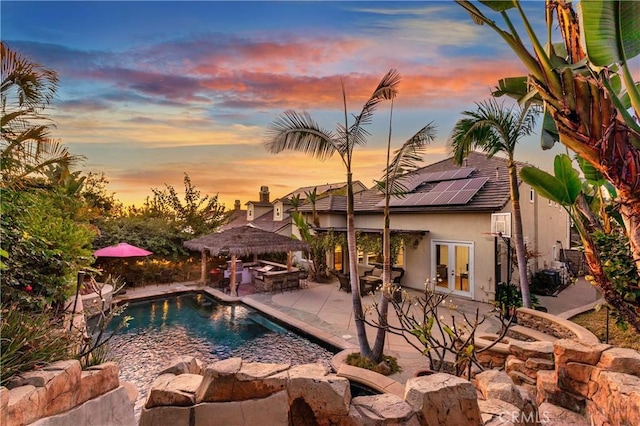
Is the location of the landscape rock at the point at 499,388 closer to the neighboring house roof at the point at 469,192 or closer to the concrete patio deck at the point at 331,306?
the concrete patio deck at the point at 331,306

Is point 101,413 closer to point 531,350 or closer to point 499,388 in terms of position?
point 499,388

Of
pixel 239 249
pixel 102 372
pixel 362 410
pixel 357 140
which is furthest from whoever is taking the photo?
pixel 239 249

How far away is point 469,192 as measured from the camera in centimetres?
1373

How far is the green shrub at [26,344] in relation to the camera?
3654 millimetres

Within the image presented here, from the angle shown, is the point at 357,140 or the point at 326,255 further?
the point at 326,255

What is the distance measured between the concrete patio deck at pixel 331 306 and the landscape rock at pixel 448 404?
4.03 meters

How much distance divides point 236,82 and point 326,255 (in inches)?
480

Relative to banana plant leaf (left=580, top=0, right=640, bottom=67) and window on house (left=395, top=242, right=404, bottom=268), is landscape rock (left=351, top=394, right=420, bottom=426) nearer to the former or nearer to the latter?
banana plant leaf (left=580, top=0, right=640, bottom=67)

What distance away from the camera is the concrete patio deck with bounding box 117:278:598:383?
8.31 metres

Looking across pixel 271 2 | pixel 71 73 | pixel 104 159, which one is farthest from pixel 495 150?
pixel 104 159

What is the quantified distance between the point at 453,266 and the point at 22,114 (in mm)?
15737

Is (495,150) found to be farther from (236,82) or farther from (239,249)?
(239,249)

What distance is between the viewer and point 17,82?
6.79 metres

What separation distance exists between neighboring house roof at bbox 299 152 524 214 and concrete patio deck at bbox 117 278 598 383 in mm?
4285
